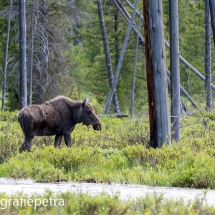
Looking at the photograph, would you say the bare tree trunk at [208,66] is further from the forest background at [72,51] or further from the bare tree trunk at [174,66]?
the bare tree trunk at [174,66]

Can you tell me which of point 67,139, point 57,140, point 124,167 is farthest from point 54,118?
point 124,167

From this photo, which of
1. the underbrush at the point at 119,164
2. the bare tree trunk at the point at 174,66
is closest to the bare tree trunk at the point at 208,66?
the bare tree trunk at the point at 174,66

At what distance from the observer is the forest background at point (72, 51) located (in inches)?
1201

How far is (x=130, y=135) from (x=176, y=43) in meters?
3.16

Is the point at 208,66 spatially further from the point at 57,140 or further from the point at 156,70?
the point at 156,70

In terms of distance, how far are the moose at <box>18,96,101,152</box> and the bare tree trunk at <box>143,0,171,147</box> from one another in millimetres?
1910

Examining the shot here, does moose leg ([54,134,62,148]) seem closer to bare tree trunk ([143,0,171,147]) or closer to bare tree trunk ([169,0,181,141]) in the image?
bare tree trunk ([143,0,171,147])

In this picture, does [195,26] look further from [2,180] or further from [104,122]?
[2,180]

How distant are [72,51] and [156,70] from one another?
67.5 feet

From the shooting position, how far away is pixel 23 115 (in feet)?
46.0

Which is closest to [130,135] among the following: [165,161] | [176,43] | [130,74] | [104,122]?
[176,43]

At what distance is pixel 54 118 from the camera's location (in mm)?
14820

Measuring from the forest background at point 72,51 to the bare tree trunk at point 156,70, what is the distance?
742cm

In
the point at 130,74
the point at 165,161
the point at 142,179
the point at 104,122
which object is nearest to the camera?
the point at 142,179
